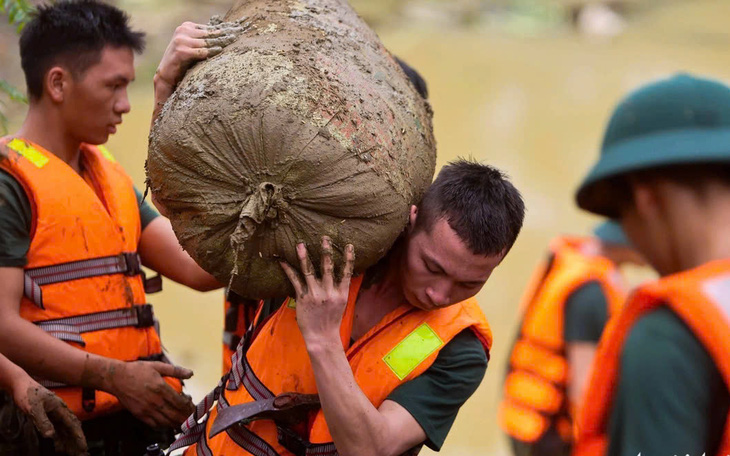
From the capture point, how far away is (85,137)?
3.45 m

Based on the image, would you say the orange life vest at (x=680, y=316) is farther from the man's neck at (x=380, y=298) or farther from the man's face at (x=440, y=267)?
the man's neck at (x=380, y=298)

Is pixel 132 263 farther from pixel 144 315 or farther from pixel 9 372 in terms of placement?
pixel 9 372

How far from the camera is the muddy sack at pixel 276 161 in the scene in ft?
7.66

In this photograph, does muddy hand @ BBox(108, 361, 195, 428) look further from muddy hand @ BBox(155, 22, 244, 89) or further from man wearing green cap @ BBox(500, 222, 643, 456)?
man wearing green cap @ BBox(500, 222, 643, 456)

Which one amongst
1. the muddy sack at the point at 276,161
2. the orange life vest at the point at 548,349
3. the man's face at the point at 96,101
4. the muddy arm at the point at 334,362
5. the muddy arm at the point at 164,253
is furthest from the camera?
the orange life vest at the point at 548,349

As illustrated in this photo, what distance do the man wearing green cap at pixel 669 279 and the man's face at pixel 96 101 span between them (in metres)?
2.02

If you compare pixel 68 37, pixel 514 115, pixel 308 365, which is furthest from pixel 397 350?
pixel 514 115

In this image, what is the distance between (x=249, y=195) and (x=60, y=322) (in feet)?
4.18

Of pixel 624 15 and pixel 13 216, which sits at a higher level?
pixel 624 15

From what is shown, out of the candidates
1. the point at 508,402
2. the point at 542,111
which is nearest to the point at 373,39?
the point at 508,402

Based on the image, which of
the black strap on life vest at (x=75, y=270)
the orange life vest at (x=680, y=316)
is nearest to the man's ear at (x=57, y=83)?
the black strap on life vest at (x=75, y=270)

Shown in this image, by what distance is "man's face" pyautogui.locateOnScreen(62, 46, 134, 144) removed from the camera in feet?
11.2

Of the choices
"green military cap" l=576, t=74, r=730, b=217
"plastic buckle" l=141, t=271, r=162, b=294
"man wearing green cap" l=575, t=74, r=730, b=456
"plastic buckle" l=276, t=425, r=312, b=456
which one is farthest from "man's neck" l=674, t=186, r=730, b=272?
"plastic buckle" l=141, t=271, r=162, b=294

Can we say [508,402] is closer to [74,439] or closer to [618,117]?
[74,439]
